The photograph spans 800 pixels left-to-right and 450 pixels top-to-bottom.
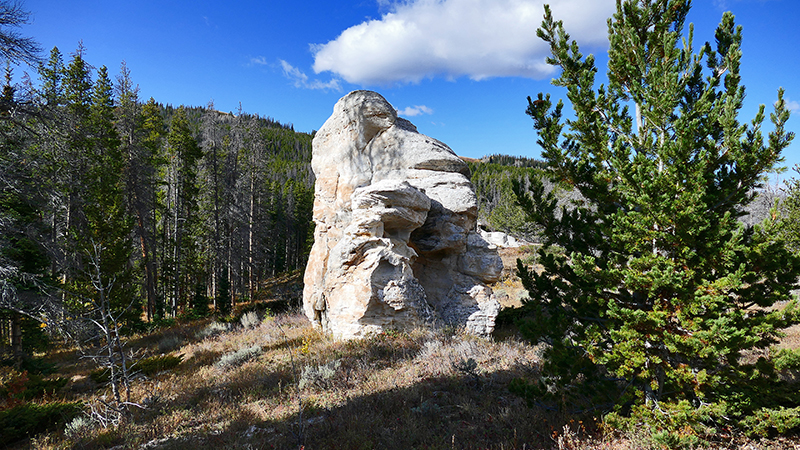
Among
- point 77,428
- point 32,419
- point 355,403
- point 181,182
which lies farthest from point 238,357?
point 181,182

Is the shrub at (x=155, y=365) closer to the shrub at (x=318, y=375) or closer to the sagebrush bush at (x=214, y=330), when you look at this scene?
the sagebrush bush at (x=214, y=330)

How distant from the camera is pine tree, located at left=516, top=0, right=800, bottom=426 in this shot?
3.61 meters

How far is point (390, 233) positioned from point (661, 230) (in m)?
7.23

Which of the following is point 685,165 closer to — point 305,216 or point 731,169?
point 731,169

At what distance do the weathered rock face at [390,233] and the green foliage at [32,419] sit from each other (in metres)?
5.69

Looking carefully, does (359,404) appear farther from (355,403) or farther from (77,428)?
(77,428)

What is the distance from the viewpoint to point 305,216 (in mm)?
48469

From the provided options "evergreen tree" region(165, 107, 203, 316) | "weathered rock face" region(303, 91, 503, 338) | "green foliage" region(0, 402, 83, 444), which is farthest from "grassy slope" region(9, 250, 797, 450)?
"evergreen tree" region(165, 107, 203, 316)

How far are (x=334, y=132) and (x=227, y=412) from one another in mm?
9382

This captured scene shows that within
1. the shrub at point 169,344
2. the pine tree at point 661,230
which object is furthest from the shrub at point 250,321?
the pine tree at point 661,230

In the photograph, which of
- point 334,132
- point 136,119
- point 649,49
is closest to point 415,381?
point 649,49

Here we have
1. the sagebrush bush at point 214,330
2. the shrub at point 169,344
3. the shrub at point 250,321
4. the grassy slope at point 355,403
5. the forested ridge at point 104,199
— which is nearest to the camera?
the grassy slope at point 355,403

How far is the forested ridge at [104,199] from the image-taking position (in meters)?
8.68

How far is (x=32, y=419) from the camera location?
6.14 meters
